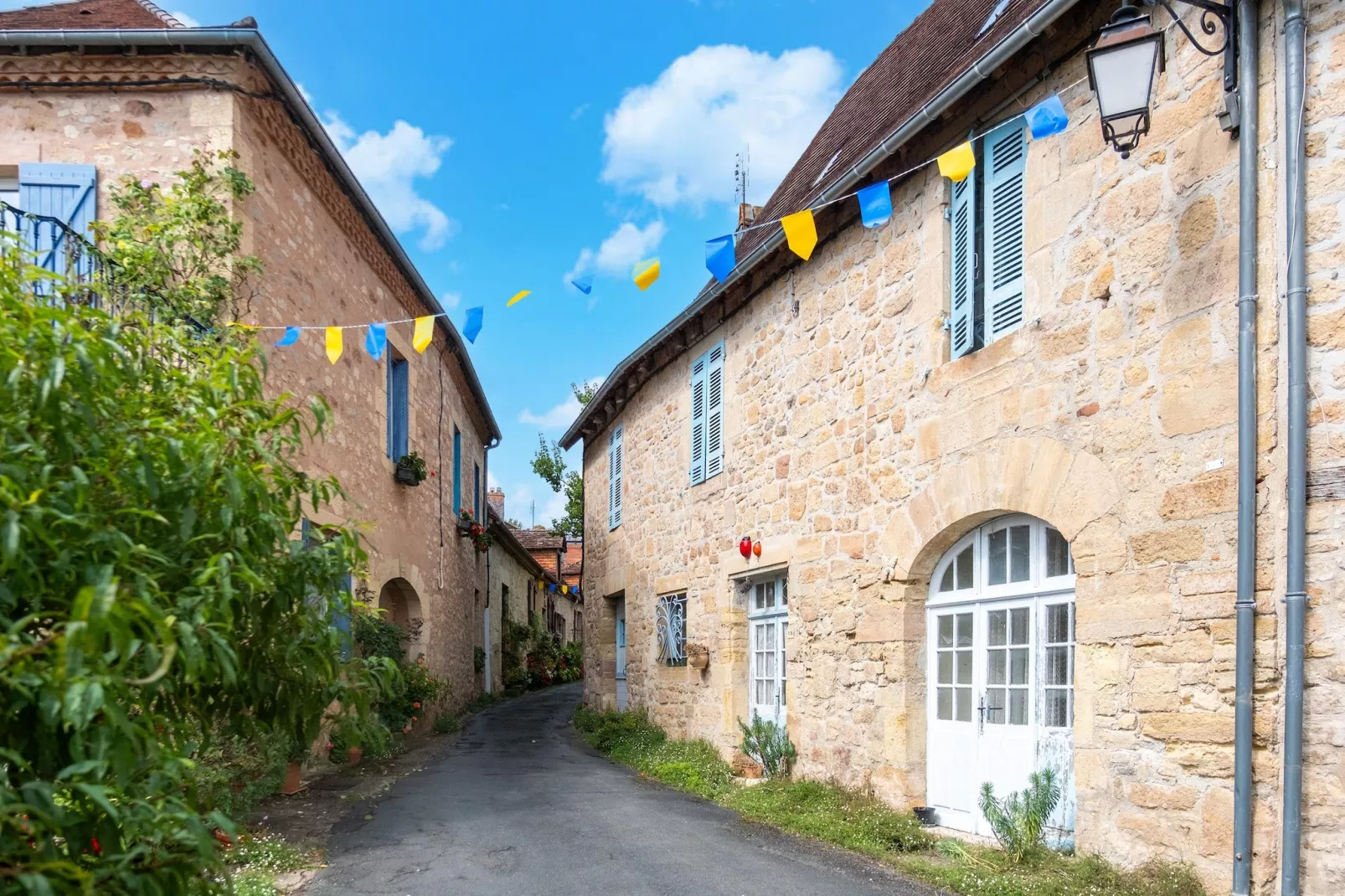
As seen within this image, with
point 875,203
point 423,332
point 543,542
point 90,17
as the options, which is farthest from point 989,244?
point 543,542

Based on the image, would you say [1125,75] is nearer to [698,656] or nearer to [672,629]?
[698,656]

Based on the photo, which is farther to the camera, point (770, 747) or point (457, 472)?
point (457, 472)

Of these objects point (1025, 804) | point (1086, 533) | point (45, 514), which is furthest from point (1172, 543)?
point (45, 514)

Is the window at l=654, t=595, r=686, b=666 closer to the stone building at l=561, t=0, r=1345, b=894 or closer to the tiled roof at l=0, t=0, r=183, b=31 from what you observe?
the stone building at l=561, t=0, r=1345, b=894

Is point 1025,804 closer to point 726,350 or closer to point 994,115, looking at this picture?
point 994,115

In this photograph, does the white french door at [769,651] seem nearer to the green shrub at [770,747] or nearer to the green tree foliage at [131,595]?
the green shrub at [770,747]

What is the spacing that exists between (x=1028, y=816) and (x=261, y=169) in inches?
269

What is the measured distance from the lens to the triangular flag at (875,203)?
227 inches

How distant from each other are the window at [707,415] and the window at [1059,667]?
4.59 meters

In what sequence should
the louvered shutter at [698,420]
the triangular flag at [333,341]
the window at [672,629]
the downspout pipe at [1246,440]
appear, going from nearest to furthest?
1. the downspout pipe at [1246,440]
2. the triangular flag at [333,341]
3. the louvered shutter at [698,420]
4. the window at [672,629]

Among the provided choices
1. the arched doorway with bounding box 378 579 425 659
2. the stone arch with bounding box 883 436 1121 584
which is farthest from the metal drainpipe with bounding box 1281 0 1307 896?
the arched doorway with bounding box 378 579 425 659

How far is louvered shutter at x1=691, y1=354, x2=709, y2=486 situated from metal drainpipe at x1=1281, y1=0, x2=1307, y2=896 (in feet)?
21.4

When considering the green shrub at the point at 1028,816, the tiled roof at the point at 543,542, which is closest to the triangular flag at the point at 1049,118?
the green shrub at the point at 1028,816

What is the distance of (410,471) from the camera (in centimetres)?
1159
